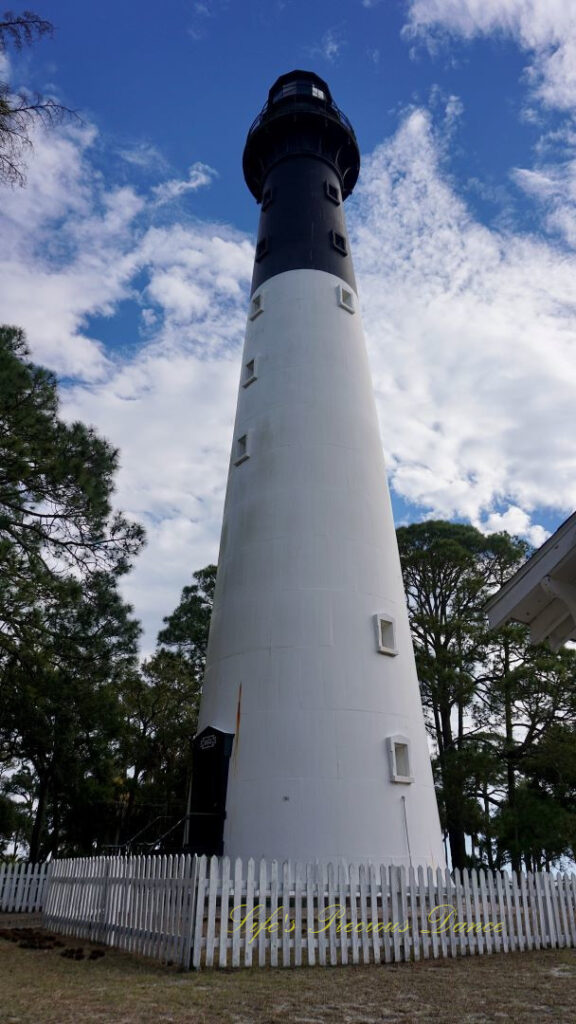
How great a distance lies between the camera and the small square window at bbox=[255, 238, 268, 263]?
51.8 feet

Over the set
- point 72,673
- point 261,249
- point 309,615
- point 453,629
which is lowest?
point 72,673

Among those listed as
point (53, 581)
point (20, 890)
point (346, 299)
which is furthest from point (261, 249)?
point (20, 890)

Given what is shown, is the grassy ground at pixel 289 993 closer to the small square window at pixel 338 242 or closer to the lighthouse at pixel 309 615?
the lighthouse at pixel 309 615

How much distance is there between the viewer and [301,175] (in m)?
16.5

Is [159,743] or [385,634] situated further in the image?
[159,743]

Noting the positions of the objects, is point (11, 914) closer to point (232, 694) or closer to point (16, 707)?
point (16, 707)

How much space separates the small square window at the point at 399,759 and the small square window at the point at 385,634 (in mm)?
1370

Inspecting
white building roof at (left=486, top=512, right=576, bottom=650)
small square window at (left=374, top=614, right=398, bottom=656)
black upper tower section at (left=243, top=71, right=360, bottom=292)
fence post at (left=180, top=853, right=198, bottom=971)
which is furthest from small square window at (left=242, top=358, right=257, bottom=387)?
fence post at (left=180, top=853, right=198, bottom=971)

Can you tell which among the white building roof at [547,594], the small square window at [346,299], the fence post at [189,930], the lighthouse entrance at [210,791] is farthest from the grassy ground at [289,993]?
the small square window at [346,299]

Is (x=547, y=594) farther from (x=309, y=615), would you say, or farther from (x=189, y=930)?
(x=309, y=615)

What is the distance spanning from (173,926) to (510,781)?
1516cm

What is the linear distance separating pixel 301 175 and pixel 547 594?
1336 cm

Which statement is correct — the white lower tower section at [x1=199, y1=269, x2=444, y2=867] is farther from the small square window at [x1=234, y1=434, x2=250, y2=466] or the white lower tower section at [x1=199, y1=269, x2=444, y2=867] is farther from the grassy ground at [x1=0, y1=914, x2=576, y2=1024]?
the grassy ground at [x1=0, y1=914, x2=576, y2=1024]

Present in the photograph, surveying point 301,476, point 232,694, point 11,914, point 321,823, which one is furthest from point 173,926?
point 11,914
